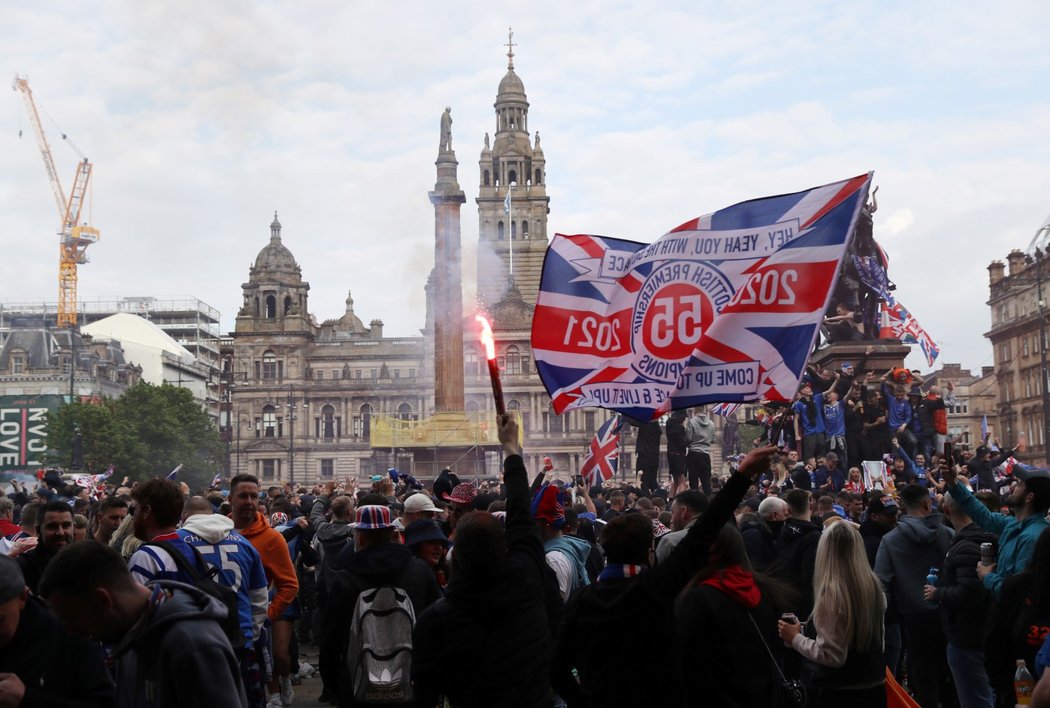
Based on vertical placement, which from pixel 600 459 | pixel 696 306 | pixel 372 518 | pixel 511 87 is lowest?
pixel 372 518

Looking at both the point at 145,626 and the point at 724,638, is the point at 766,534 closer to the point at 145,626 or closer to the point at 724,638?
the point at 724,638

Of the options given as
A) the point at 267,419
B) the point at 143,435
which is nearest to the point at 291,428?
the point at 267,419

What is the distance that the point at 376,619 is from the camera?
616 cm

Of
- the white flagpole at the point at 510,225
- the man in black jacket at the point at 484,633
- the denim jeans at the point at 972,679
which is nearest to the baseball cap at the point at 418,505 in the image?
the man in black jacket at the point at 484,633

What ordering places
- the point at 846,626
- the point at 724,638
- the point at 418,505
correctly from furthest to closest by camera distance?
the point at 418,505 → the point at 846,626 → the point at 724,638

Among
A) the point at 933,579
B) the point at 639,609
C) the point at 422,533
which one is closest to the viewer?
the point at 639,609

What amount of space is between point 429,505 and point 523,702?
133 inches

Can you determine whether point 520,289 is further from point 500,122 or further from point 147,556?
point 147,556

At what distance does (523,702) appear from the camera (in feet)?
16.3

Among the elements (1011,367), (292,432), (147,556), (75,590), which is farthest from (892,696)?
(292,432)

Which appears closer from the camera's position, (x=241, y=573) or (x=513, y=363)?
(x=241, y=573)

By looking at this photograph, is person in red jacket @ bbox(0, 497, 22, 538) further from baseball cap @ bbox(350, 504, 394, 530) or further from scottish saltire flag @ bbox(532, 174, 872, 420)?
scottish saltire flag @ bbox(532, 174, 872, 420)

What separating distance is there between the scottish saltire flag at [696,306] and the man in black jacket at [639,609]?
7.73 feet

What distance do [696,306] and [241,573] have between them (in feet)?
12.3
